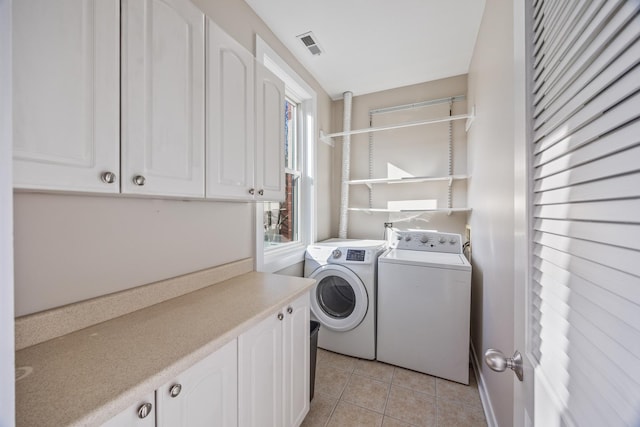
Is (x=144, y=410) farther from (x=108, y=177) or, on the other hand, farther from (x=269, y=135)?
(x=269, y=135)

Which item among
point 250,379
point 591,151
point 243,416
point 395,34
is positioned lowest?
point 243,416

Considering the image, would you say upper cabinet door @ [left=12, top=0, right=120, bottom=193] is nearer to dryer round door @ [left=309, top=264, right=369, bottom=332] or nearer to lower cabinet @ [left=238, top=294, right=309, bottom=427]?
lower cabinet @ [left=238, top=294, right=309, bottom=427]

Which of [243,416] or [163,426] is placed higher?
[163,426]

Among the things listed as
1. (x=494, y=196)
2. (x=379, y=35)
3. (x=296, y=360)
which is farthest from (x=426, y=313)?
(x=379, y=35)

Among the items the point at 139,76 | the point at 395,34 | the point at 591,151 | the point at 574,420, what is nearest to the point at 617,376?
the point at 574,420

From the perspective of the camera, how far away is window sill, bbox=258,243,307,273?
2014 mm

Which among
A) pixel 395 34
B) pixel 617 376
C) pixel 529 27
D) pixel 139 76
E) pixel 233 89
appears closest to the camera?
pixel 617 376

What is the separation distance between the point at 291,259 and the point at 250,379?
1.29m

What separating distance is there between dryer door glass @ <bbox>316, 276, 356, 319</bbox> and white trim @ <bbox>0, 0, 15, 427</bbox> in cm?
208

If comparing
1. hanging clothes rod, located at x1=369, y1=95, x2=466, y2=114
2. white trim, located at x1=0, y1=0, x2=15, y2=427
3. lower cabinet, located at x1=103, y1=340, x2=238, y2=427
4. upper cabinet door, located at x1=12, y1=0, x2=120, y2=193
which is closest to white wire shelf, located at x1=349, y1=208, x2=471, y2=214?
hanging clothes rod, located at x1=369, y1=95, x2=466, y2=114

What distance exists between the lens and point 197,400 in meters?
0.82

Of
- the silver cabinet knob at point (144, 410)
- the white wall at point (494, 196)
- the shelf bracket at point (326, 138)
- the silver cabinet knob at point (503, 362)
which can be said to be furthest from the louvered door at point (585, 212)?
the shelf bracket at point (326, 138)

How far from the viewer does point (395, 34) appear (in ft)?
6.74

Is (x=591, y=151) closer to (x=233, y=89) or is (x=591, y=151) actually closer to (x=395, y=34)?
(x=233, y=89)
